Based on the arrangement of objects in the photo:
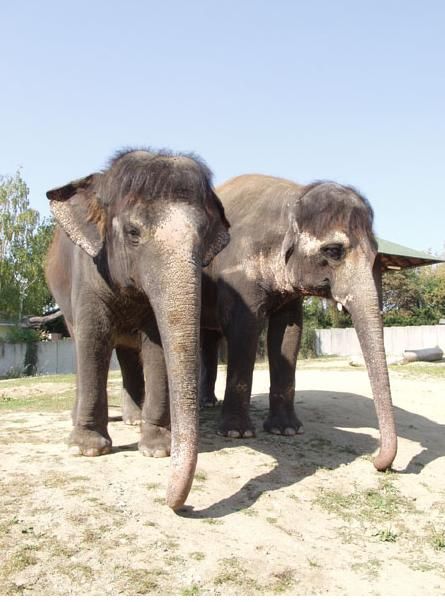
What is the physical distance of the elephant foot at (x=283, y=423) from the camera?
23.3ft

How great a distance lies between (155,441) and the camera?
5.70m

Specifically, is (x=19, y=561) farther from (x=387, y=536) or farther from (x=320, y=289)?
(x=320, y=289)

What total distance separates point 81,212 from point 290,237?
228 cm

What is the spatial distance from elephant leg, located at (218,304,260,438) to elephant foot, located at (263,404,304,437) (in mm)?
368

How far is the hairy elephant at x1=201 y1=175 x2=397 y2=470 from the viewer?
598 centimetres

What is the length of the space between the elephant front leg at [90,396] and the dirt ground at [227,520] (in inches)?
6.7

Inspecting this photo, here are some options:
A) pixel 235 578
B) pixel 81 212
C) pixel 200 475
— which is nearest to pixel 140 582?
pixel 235 578

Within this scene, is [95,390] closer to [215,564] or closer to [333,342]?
[215,564]

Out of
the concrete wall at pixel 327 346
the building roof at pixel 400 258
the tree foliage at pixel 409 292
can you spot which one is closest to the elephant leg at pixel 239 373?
the building roof at pixel 400 258

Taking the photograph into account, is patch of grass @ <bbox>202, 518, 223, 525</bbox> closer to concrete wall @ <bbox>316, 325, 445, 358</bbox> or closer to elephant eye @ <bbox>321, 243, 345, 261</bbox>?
elephant eye @ <bbox>321, 243, 345, 261</bbox>

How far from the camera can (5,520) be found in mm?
4117

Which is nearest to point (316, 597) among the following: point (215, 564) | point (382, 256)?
point (215, 564)

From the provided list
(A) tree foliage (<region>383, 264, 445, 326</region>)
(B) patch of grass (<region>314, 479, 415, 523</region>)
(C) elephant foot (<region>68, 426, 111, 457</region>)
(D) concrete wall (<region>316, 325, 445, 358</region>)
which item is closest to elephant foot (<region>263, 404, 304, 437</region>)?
(B) patch of grass (<region>314, 479, 415, 523</region>)

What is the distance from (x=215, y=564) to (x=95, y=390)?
7.73 ft
